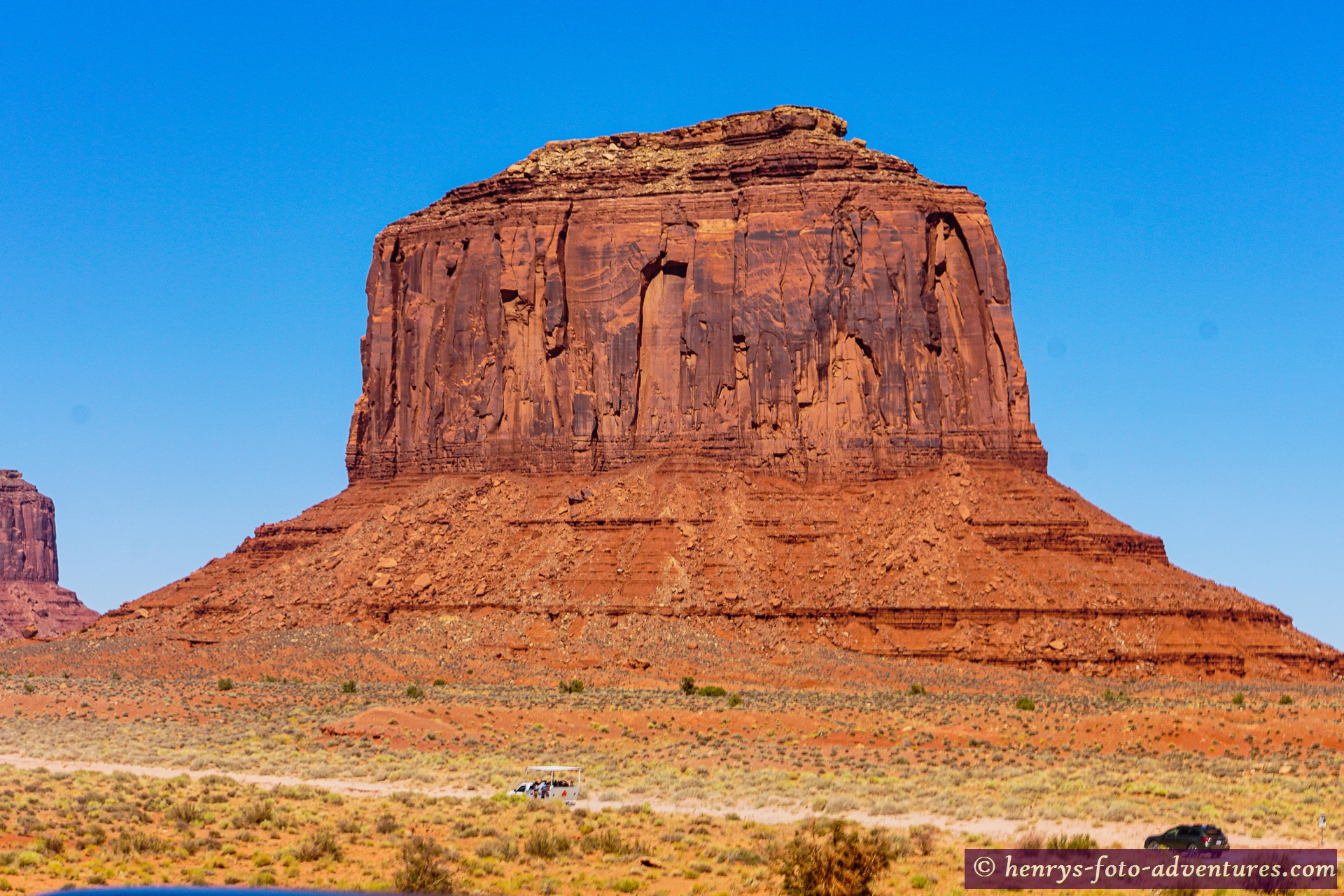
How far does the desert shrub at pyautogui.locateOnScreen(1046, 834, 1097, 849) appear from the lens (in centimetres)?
2884

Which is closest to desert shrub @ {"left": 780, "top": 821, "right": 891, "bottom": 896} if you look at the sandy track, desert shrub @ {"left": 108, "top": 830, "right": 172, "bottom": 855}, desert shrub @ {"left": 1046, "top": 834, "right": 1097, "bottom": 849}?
desert shrub @ {"left": 1046, "top": 834, "right": 1097, "bottom": 849}

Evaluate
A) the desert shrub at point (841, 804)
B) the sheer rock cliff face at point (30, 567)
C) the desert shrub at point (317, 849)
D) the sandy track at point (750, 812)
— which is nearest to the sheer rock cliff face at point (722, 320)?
the sandy track at point (750, 812)

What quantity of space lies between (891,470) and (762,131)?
22605 mm

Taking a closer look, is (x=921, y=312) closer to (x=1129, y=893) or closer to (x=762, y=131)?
(x=762, y=131)

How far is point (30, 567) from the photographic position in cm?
17850

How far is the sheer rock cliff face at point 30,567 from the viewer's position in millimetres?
169625

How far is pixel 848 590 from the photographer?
263 feet

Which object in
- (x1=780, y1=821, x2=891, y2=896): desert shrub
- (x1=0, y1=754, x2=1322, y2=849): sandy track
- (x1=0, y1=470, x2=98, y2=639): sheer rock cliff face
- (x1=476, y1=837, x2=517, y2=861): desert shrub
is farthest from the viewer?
(x1=0, y1=470, x2=98, y2=639): sheer rock cliff face

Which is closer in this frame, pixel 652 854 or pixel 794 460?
pixel 652 854

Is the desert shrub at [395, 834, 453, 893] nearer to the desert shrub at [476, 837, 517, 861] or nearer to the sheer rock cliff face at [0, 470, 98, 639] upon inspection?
the desert shrub at [476, 837, 517, 861]

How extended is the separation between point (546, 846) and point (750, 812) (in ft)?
24.4

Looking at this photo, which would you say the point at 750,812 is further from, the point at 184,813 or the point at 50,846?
the point at 50,846

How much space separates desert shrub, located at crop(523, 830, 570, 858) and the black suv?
9.98 metres

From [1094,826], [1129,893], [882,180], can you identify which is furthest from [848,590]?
[1129,893]
